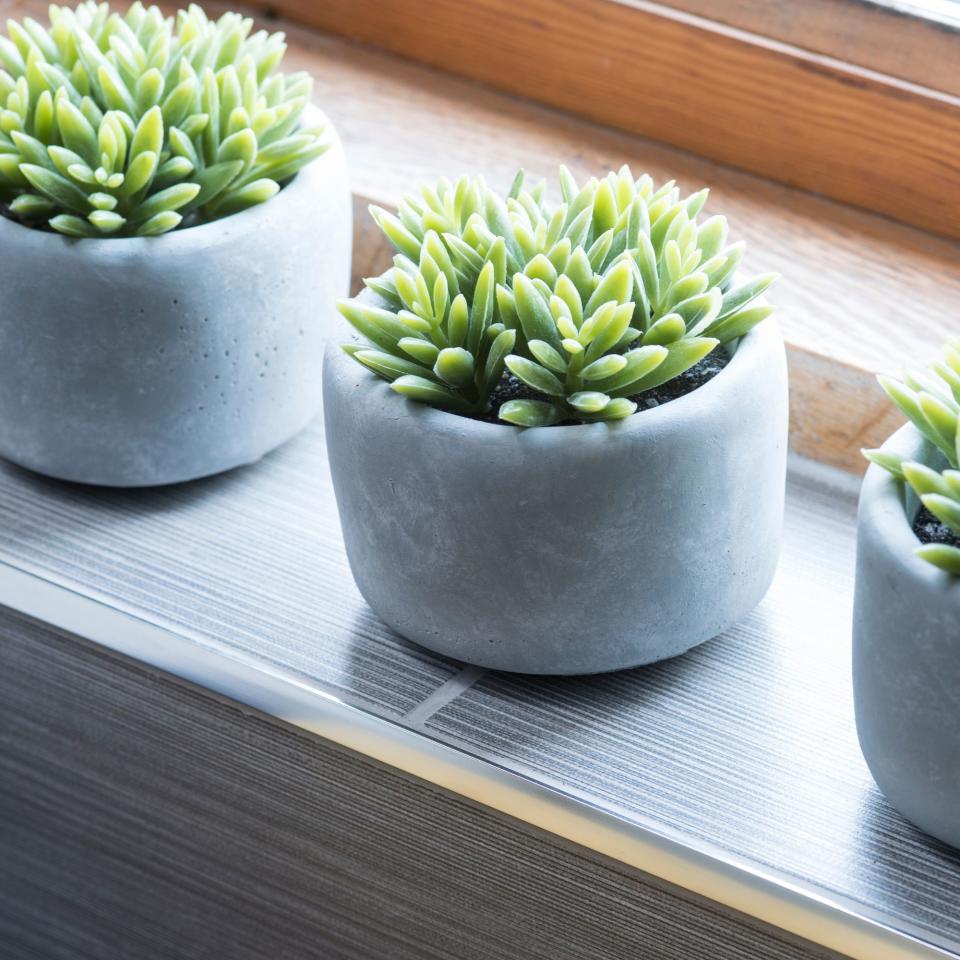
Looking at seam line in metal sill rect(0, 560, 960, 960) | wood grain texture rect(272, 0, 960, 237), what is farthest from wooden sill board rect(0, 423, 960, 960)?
wood grain texture rect(272, 0, 960, 237)

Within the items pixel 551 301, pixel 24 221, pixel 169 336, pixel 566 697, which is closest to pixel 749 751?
pixel 566 697

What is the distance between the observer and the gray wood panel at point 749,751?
0.61 metres

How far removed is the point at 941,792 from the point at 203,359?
431 mm

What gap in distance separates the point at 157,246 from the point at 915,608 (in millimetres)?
421

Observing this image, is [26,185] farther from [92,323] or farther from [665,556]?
[665,556]

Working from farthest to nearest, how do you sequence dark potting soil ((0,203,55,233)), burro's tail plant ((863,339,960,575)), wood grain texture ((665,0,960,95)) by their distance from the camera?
wood grain texture ((665,0,960,95))
dark potting soil ((0,203,55,233))
burro's tail plant ((863,339,960,575))

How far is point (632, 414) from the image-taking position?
0.64m

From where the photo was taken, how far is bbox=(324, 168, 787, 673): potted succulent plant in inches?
24.9

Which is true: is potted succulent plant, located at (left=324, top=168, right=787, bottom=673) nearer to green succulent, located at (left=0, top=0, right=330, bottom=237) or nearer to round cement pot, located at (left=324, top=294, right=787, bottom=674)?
round cement pot, located at (left=324, top=294, right=787, bottom=674)

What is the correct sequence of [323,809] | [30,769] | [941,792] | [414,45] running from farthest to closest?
[414,45]
[30,769]
[323,809]
[941,792]

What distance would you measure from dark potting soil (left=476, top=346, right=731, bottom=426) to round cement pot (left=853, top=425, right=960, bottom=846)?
11 cm

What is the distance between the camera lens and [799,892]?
599 millimetres

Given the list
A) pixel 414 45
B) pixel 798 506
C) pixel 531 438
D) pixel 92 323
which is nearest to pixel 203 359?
pixel 92 323

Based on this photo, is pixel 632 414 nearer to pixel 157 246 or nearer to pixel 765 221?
pixel 157 246
